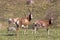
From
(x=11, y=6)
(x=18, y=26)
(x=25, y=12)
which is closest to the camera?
(x=18, y=26)

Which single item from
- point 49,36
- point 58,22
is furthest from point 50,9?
point 49,36

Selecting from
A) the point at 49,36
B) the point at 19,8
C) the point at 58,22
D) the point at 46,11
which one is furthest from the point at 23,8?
the point at 49,36

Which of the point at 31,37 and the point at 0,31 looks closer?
the point at 31,37

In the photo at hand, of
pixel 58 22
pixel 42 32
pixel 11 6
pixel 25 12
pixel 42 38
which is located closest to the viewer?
pixel 42 38

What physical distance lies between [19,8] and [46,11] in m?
2.63

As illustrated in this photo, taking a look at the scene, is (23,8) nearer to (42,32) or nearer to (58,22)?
(58,22)

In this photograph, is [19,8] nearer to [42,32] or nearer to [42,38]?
[42,32]

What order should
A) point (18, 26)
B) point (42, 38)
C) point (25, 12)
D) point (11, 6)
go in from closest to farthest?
point (42, 38)
point (18, 26)
point (25, 12)
point (11, 6)

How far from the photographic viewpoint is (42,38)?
15898 millimetres

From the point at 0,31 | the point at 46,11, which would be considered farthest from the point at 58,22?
the point at 0,31

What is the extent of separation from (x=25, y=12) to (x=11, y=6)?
8.05 feet

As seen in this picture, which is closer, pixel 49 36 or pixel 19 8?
pixel 49 36

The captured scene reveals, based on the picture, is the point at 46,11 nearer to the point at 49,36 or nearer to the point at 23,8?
the point at 23,8

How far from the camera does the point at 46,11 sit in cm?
2597
